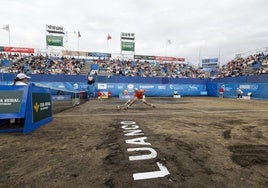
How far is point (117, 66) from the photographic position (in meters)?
44.0

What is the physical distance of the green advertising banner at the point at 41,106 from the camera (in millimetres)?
7031

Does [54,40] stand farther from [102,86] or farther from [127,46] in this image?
[102,86]

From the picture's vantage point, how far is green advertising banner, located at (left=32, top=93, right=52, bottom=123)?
23.1 ft

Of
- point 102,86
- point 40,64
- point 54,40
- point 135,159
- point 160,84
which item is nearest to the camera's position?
point 135,159

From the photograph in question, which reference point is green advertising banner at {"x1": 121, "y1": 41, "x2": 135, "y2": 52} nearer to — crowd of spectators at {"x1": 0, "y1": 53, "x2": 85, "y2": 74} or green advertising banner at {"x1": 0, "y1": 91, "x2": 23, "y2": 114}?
crowd of spectators at {"x1": 0, "y1": 53, "x2": 85, "y2": 74}

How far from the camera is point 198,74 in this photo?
159ft

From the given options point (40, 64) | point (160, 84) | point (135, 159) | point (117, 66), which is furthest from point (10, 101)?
point (117, 66)

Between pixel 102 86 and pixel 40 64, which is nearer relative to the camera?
pixel 102 86

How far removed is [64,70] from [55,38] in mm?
12879

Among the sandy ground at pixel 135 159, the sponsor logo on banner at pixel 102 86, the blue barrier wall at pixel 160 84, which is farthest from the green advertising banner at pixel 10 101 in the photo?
the sponsor logo on banner at pixel 102 86

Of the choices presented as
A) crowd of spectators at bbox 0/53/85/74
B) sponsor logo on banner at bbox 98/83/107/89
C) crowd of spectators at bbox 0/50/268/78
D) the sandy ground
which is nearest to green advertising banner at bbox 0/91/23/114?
the sandy ground

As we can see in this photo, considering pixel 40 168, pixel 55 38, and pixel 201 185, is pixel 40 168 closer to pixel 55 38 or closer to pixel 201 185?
pixel 201 185

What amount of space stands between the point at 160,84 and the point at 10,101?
94.9 ft

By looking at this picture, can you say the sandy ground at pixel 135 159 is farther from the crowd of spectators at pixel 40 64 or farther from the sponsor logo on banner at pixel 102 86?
the crowd of spectators at pixel 40 64
